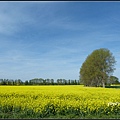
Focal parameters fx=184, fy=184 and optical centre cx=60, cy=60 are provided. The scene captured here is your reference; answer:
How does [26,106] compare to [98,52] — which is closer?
[26,106]

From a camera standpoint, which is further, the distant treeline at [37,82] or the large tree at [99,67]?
the distant treeline at [37,82]

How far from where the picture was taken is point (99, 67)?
189ft

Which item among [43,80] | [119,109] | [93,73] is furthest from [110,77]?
[43,80]

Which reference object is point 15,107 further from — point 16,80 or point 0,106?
point 16,80

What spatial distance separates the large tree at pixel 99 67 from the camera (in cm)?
5647

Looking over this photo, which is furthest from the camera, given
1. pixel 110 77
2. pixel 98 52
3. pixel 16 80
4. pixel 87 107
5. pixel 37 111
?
pixel 16 80

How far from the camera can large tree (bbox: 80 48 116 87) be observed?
185ft

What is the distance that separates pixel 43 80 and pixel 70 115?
92433 mm

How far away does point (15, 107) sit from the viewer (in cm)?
1095

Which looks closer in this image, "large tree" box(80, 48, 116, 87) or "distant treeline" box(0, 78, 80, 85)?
"large tree" box(80, 48, 116, 87)

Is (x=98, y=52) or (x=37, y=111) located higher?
(x=98, y=52)

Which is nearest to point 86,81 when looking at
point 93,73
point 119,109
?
point 93,73

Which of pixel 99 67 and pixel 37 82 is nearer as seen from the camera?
pixel 99 67

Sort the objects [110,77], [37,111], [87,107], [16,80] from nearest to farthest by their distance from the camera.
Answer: [37,111]
[87,107]
[110,77]
[16,80]
